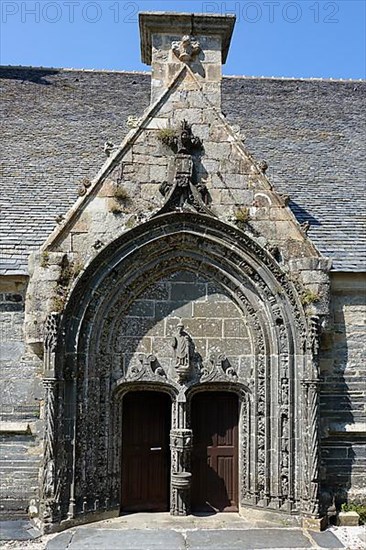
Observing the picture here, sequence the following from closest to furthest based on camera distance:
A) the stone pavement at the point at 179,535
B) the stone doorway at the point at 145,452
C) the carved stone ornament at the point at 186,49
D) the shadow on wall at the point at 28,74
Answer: the stone pavement at the point at 179,535 → the stone doorway at the point at 145,452 → the carved stone ornament at the point at 186,49 → the shadow on wall at the point at 28,74

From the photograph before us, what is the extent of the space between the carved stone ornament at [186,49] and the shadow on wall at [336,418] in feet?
→ 15.8

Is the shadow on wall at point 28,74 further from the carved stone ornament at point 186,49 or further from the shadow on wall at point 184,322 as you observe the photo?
the shadow on wall at point 184,322

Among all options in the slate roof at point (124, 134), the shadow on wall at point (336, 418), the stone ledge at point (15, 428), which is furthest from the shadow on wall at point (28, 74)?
the shadow on wall at point (336, 418)

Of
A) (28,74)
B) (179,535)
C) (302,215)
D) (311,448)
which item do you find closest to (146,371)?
(179,535)

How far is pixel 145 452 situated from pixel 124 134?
693 cm

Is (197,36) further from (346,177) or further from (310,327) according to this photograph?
(310,327)

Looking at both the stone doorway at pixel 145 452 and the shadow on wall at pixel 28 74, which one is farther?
the shadow on wall at pixel 28 74

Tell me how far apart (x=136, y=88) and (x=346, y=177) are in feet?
19.7

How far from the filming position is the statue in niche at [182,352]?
8.61 metres

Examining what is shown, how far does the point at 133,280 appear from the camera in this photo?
28.6 ft

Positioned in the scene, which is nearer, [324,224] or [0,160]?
[324,224]

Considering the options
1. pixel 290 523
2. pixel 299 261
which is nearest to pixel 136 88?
pixel 299 261

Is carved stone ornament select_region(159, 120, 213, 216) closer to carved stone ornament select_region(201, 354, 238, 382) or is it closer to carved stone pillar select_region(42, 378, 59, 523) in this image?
carved stone ornament select_region(201, 354, 238, 382)

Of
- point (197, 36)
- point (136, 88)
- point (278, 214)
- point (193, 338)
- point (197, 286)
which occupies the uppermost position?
point (136, 88)
